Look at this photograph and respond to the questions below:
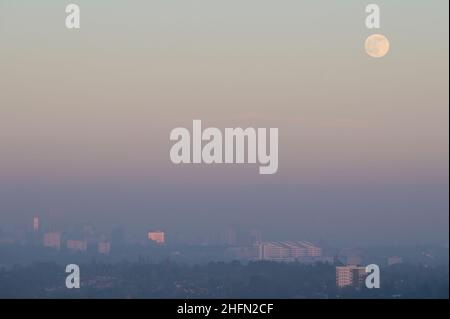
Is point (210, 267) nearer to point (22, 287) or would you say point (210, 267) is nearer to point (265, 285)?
point (265, 285)

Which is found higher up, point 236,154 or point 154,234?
point 236,154

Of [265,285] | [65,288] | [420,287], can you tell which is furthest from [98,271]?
[420,287]

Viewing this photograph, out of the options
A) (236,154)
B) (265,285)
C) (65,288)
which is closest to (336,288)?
(265,285)
